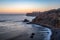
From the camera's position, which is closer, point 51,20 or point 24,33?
point 24,33

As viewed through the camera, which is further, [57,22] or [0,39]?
[57,22]

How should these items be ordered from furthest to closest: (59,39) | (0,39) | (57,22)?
1. (57,22)
2. (0,39)
3. (59,39)

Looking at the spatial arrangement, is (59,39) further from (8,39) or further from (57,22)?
(57,22)

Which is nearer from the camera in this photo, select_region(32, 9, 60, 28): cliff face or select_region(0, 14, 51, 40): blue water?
select_region(0, 14, 51, 40): blue water

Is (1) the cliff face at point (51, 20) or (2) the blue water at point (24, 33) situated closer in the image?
(2) the blue water at point (24, 33)

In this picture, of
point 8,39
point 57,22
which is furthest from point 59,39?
point 57,22

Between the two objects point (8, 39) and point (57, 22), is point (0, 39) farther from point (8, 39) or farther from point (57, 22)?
point (57, 22)

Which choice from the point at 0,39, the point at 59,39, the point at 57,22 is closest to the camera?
the point at 59,39

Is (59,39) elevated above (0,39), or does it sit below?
above

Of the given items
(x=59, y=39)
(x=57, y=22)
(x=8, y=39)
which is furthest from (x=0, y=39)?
(x=57, y=22)
